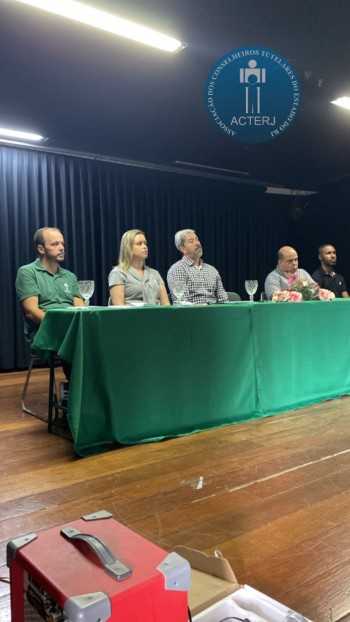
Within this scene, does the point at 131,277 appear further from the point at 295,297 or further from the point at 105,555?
the point at 105,555

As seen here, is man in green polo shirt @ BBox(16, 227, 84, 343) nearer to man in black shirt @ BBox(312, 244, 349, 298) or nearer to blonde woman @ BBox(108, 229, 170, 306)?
blonde woman @ BBox(108, 229, 170, 306)

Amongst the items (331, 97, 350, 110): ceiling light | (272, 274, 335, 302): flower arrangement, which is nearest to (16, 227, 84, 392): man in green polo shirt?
(272, 274, 335, 302): flower arrangement

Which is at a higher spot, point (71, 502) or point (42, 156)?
point (42, 156)

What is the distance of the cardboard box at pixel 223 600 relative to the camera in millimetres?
800

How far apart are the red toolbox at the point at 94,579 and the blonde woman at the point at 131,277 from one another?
195 centimetres

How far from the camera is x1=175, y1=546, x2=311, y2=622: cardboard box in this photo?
31.5 inches

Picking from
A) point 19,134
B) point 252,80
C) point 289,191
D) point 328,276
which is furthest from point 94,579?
point 289,191

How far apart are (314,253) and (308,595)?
6209 millimetres

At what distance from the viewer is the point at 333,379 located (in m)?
2.80

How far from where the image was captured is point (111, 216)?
5.14 m

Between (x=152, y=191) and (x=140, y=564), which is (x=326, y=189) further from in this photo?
(x=140, y=564)

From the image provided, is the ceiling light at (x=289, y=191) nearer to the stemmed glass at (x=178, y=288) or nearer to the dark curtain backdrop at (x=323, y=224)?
the dark curtain backdrop at (x=323, y=224)

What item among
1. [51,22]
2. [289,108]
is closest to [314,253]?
[289,108]

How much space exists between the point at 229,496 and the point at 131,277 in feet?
4.98
